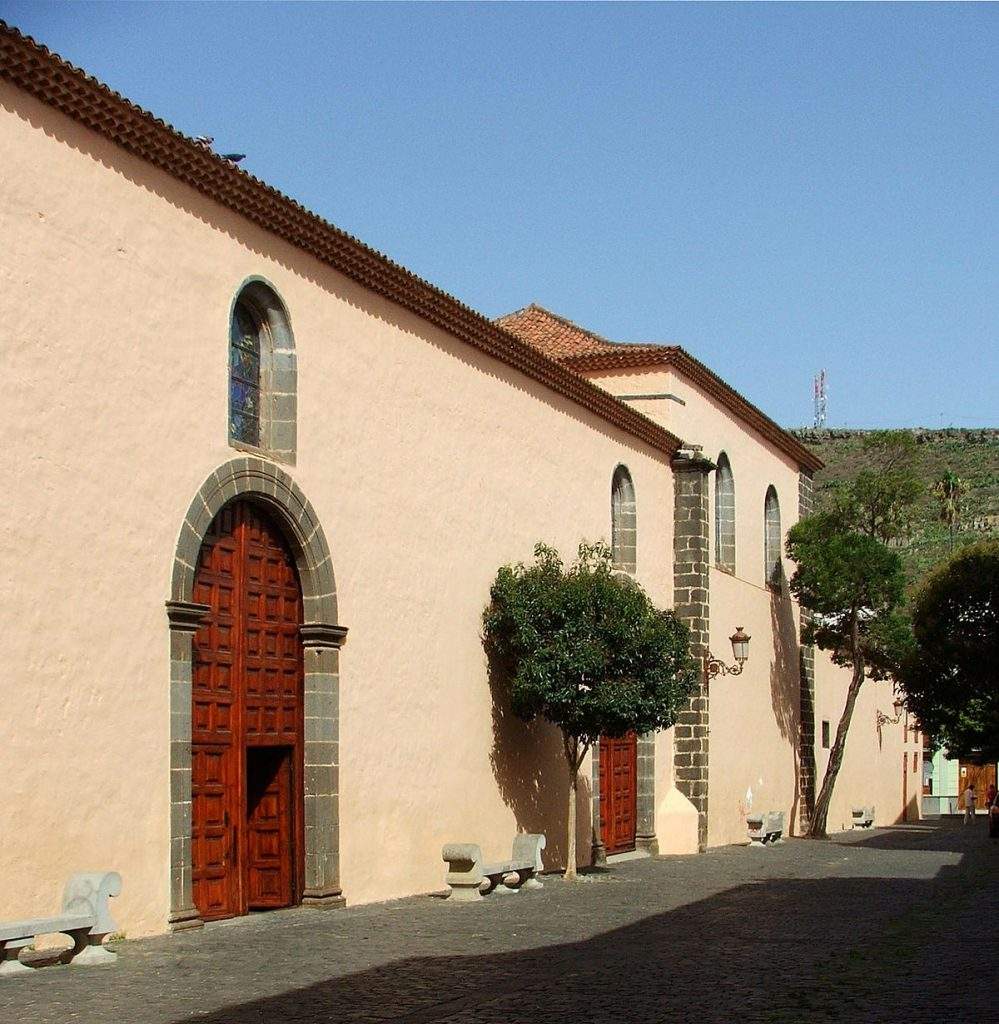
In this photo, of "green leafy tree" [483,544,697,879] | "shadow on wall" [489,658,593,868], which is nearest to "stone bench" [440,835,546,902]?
"shadow on wall" [489,658,593,868]

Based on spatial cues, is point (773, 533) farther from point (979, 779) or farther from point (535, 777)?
point (979, 779)

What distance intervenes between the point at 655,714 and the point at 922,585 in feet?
71.1

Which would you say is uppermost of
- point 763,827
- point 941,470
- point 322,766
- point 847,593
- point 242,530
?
point 941,470

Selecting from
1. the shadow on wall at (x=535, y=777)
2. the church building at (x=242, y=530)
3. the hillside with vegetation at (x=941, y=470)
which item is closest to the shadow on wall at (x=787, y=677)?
the church building at (x=242, y=530)

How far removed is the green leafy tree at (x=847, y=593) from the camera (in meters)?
31.7

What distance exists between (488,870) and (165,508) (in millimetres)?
5874

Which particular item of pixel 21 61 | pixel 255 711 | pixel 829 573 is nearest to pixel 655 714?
pixel 255 711

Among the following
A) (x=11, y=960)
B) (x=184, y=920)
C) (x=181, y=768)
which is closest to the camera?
(x=11, y=960)

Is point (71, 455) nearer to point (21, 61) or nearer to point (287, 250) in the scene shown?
point (21, 61)

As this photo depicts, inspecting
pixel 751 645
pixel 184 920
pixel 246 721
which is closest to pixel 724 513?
pixel 751 645

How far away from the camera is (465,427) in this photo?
18797mm

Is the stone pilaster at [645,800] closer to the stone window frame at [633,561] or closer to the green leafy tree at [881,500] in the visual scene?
the stone window frame at [633,561]

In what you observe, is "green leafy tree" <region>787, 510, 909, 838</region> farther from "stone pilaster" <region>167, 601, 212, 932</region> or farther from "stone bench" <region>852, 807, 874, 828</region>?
"stone pilaster" <region>167, 601, 212, 932</region>

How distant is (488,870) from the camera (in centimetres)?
1691
